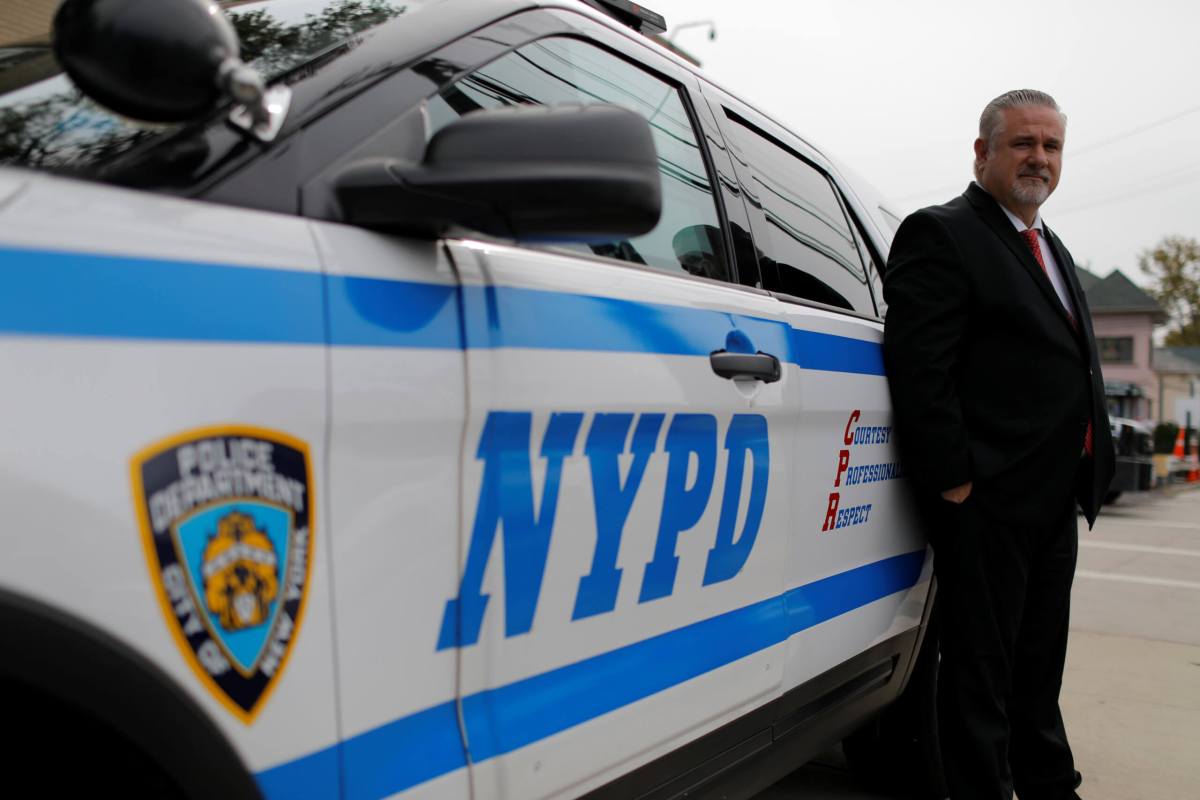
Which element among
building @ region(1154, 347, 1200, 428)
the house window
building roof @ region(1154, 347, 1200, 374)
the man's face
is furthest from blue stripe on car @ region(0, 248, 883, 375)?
building roof @ region(1154, 347, 1200, 374)

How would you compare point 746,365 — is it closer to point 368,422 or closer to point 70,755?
point 368,422

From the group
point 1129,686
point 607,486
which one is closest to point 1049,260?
point 607,486

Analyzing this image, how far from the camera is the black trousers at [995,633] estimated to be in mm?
2570

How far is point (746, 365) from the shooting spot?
180 centimetres

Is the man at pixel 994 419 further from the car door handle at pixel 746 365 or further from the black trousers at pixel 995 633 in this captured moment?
the car door handle at pixel 746 365

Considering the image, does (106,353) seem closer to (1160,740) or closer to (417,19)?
(417,19)

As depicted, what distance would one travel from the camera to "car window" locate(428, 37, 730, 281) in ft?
5.09

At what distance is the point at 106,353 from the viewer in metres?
0.90

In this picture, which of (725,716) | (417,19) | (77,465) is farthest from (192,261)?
(725,716)

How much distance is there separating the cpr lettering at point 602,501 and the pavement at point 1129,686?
1734mm

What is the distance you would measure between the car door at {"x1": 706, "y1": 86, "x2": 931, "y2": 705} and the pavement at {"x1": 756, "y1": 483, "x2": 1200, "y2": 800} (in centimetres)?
101

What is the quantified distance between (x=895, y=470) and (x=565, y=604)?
1.38m

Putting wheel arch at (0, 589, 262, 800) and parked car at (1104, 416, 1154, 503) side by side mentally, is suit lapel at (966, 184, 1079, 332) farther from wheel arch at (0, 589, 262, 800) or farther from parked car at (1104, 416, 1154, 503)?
parked car at (1104, 416, 1154, 503)

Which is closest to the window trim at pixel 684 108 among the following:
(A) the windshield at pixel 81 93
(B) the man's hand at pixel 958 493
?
(A) the windshield at pixel 81 93
